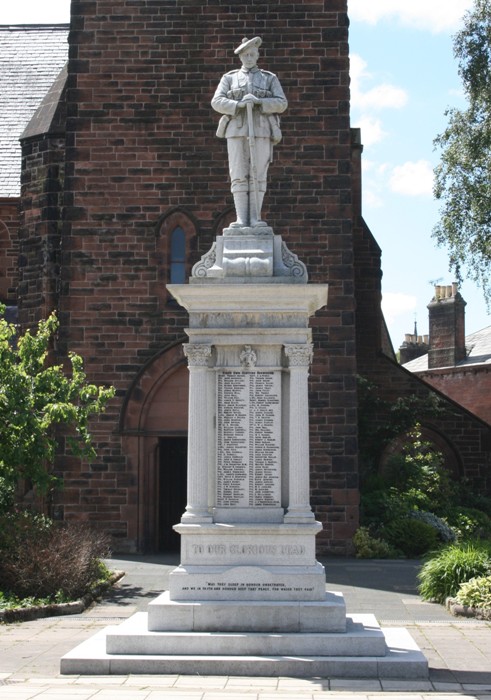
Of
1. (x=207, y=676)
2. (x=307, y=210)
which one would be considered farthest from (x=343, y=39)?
(x=207, y=676)

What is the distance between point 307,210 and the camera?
2066cm

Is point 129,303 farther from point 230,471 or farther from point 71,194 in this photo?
point 230,471

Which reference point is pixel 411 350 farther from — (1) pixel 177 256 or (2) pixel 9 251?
(1) pixel 177 256

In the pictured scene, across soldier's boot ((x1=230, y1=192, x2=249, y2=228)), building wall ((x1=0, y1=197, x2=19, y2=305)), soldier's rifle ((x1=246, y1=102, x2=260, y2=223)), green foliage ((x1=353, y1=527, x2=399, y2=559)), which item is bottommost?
green foliage ((x1=353, y1=527, x2=399, y2=559))

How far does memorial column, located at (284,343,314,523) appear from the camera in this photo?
33.6 ft

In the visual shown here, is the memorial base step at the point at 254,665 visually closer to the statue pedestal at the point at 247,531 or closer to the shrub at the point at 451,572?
the statue pedestal at the point at 247,531

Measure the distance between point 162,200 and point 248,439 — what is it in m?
11.2

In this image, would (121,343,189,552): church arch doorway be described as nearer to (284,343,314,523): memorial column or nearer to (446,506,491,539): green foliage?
(446,506,491,539): green foliage

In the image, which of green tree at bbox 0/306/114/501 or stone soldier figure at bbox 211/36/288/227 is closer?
stone soldier figure at bbox 211/36/288/227

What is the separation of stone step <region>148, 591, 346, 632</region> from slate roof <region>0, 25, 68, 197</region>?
1693 cm

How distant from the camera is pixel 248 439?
10.4 meters

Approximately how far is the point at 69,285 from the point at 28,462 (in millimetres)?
5943

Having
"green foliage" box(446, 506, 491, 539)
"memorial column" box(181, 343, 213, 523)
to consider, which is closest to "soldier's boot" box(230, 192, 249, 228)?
"memorial column" box(181, 343, 213, 523)

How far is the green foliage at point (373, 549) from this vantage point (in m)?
19.1
